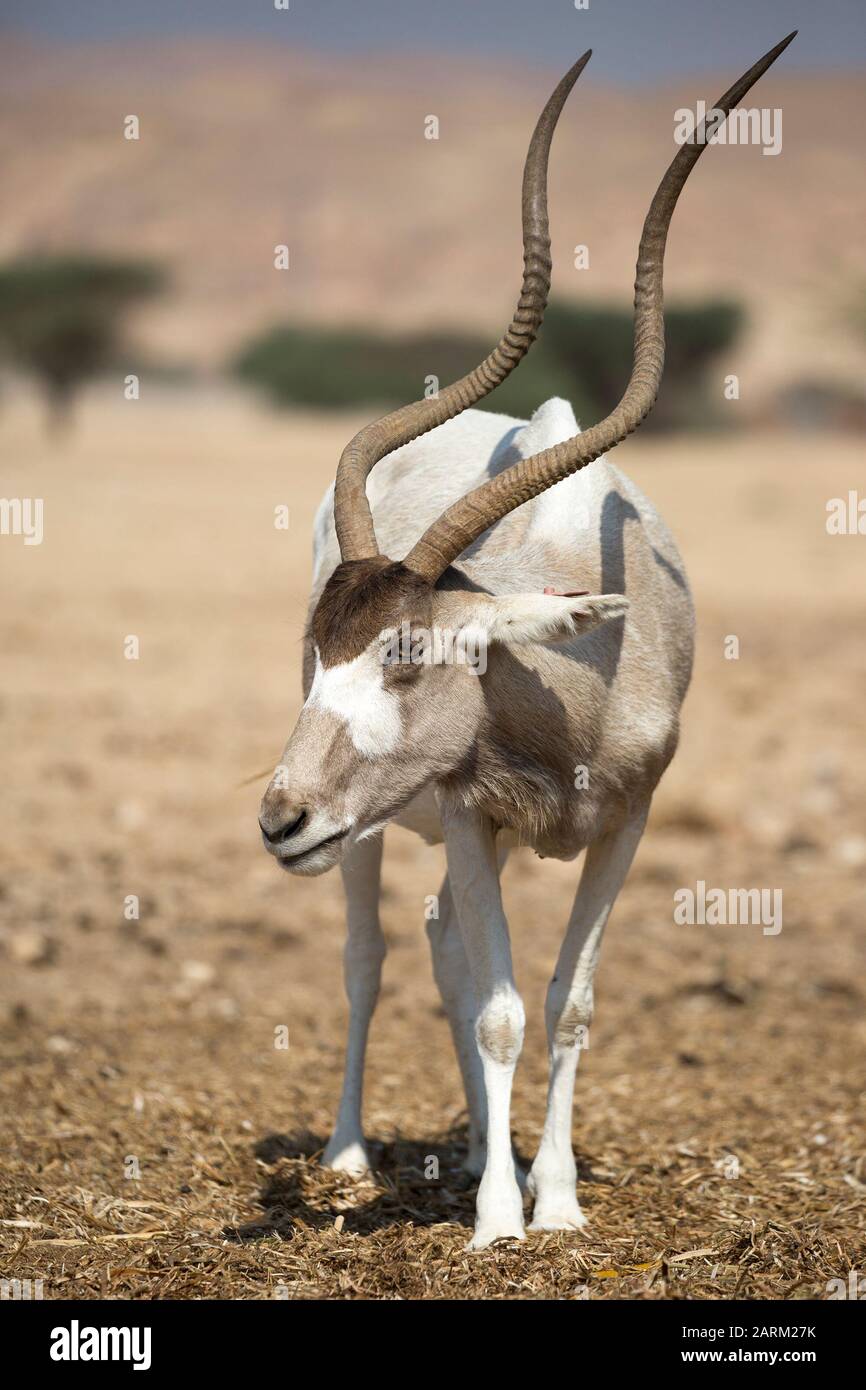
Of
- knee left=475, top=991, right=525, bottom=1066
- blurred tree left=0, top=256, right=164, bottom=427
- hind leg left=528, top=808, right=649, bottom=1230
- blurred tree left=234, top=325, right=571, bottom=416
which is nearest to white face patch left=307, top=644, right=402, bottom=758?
knee left=475, top=991, right=525, bottom=1066

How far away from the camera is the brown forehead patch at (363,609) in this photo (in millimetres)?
3867

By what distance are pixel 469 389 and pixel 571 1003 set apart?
6.12 ft

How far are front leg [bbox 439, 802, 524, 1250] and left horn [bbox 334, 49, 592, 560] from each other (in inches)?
32.8

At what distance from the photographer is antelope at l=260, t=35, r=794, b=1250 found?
3.91m

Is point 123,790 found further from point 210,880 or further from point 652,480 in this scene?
point 652,480

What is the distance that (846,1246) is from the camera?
4402 mm

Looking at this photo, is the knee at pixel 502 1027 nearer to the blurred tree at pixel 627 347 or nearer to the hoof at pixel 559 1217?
the hoof at pixel 559 1217

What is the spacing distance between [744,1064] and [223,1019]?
2.24 m

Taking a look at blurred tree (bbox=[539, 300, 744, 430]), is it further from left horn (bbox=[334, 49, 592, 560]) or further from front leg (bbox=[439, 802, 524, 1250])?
front leg (bbox=[439, 802, 524, 1250])

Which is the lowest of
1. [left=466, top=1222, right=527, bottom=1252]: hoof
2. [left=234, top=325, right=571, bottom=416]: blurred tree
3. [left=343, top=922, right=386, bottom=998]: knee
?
[left=466, top=1222, right=527, bottom=1252]: hoof

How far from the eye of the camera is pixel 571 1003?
15.7 feet

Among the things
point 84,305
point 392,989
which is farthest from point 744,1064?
point 84,305

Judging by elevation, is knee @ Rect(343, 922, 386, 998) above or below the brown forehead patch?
below

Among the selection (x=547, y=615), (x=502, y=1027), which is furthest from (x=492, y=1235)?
(x=547, y=615)
